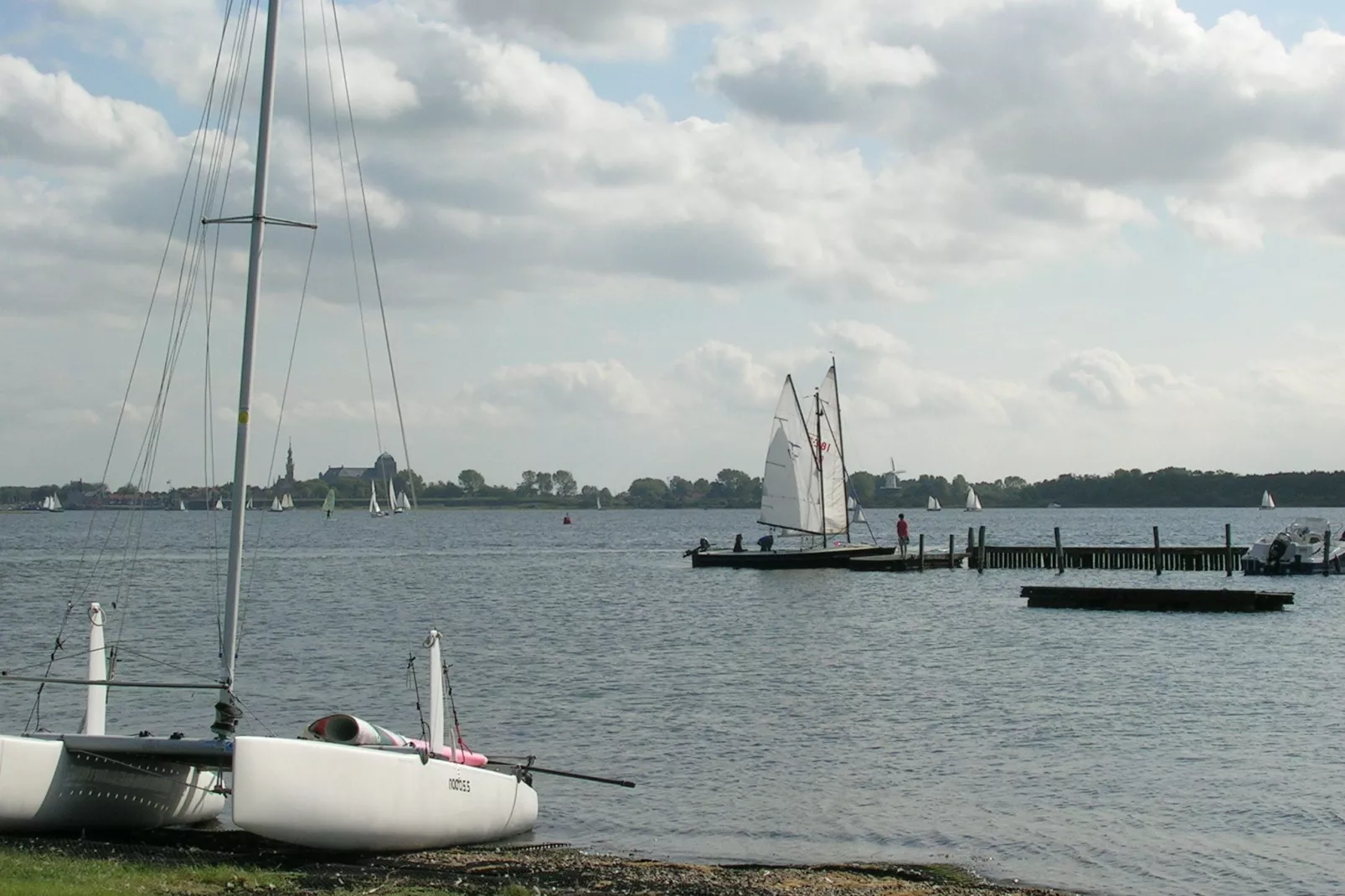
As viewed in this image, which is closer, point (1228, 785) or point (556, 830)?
point (556, 830)

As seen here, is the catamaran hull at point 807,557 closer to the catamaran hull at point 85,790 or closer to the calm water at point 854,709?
the calm water at point 854,709

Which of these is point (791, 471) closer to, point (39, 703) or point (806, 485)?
point (806, 485)

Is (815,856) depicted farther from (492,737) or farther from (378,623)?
(378,623)

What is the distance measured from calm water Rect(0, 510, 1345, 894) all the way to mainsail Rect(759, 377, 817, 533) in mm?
12000

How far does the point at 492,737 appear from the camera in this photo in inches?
1120

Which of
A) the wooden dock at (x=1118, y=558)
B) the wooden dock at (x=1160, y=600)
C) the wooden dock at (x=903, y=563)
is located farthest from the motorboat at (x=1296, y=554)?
the wooden dock at (x=1160, y=600)

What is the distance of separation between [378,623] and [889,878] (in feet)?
129

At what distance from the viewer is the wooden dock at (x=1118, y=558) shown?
3177 inches

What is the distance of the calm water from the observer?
20688 mm

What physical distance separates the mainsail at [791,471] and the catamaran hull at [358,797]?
6411 cm

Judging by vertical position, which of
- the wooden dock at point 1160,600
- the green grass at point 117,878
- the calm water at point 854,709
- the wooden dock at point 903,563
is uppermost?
the wooden dock at point 903,563

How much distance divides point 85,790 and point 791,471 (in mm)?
66543

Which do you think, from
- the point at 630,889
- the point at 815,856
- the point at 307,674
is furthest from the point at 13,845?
the point at 307,674

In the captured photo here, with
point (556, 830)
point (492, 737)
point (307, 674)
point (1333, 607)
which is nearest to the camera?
point (556, 830)
